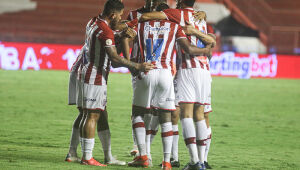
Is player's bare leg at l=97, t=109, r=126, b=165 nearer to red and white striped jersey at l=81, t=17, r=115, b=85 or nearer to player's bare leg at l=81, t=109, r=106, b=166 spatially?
player's bare leg at l=81, t=109, r=106, b=166

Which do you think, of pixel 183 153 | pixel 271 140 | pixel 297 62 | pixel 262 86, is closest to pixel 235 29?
pixel 297 62

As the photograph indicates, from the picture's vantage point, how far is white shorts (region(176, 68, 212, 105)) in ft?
→ 19.1

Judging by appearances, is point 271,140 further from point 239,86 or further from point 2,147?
point 239,86

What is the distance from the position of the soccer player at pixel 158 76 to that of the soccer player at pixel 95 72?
0.94 feet

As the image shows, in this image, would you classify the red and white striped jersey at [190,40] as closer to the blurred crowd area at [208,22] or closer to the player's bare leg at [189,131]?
the player's bare leg at [189,131]

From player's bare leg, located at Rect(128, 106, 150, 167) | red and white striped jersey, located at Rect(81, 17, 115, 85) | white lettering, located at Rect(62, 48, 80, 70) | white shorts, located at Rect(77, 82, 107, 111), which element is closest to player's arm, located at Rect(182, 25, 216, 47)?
red and white striped jersey, located at Rect(81, 17, 115, 85)

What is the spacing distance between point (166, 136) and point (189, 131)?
0.93 ft

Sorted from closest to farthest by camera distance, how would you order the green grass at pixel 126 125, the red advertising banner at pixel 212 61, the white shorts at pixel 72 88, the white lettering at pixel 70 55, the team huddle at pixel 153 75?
the team huddle at pixel 153 75
the white shorts at pixel 72 88
the green grass at pixel 126 125
the red advertising banner at pixel 212 61
the white lettering at pixel 70 55

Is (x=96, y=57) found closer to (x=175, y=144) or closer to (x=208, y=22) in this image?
(x=175, y=144)

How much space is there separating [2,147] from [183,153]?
7.57 feet

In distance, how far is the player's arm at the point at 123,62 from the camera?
18.4ft

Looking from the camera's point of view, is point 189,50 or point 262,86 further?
point 262,86

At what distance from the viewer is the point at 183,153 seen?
7.05 meters

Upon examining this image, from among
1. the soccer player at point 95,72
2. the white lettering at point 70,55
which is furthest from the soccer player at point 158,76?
the white lettering at point 70,55
